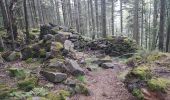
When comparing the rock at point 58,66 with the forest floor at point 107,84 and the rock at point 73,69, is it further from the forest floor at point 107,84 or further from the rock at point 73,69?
the forest floor at point 107,84

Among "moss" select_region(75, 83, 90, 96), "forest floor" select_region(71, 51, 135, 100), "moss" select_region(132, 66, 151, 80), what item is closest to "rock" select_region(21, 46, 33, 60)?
"forest floor" select_region(71, 51, 135, 100)

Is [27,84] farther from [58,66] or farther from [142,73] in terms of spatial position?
[142,73]

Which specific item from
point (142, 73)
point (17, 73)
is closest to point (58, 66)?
point (17, 73)

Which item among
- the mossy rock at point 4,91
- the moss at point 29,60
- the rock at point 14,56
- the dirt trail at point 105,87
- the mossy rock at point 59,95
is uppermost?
the rock at point 14,56

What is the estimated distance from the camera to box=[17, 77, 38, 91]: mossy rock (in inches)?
305

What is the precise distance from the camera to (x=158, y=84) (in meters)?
6.95

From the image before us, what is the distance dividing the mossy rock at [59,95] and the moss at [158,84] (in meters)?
2.65

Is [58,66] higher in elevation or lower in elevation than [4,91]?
higher

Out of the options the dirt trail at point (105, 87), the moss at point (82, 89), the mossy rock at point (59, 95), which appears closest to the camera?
the mossy rock at point (59, 95)

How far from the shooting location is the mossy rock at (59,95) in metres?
7.38

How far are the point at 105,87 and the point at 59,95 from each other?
7.37 ft

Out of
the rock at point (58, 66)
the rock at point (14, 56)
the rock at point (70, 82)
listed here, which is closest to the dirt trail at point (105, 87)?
the rock at point (70, 82)

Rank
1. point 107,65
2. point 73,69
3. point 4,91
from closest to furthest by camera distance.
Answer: point 4,91 < point 73,69 < point 107,65

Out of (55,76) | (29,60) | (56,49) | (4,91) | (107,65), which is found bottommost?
(107,65)
